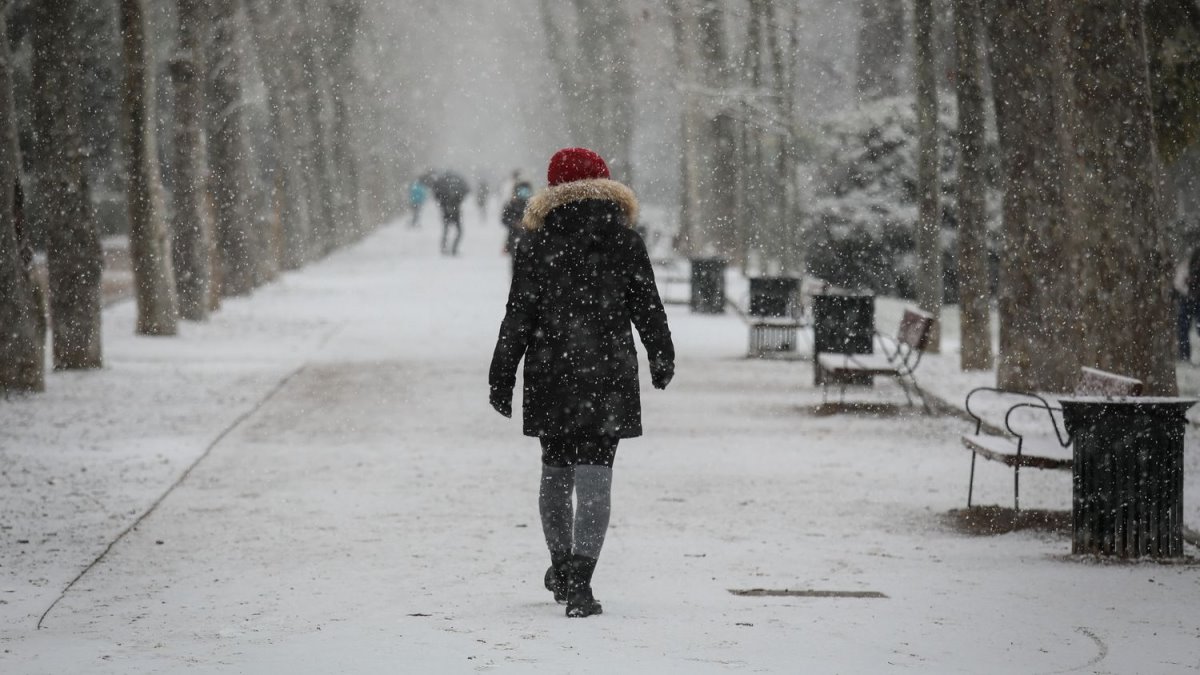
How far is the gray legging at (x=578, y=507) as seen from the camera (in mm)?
7031

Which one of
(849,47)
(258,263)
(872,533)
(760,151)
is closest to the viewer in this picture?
(872,533)

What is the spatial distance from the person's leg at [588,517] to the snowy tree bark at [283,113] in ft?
86.9

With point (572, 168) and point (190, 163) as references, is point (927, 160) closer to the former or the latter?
point (190, 163)

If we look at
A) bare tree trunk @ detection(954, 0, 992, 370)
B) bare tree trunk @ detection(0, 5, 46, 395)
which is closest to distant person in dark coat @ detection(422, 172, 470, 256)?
bare tree trunk @ detection(954, 0, 992, 370)

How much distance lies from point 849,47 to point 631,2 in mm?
11505

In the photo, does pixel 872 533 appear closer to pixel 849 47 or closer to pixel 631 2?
pixel 631 2

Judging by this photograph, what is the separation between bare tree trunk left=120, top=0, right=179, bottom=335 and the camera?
68.6ft

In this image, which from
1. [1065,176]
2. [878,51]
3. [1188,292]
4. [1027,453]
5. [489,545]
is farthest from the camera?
[878,51]

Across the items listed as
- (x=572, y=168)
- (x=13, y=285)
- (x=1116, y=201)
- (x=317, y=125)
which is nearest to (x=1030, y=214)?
(x=1116, y=201)

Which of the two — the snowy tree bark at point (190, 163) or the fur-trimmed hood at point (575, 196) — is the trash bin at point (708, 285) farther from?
the fur-trimmed hood at point (575, 196)

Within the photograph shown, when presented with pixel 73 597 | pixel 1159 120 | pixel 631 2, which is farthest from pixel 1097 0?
pixel 631 2

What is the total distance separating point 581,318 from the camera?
7.04 metres

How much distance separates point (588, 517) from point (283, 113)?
31499 mm

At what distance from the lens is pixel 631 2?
47.8m
